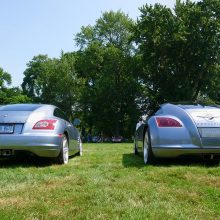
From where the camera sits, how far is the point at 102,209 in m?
4.29

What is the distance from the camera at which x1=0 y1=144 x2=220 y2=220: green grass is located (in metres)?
4.18

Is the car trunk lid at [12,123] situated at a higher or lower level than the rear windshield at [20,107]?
lower

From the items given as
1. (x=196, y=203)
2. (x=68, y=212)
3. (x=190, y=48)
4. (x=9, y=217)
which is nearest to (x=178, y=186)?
(x=196, y=203)

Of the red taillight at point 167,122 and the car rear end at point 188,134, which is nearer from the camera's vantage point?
the car rear end at point 188,134

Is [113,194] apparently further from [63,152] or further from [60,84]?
[60,84]

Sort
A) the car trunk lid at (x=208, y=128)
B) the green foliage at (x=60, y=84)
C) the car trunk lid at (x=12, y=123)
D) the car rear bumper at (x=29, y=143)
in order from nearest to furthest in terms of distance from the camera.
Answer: the car trunk lid at (x=208, y=128), the car rear bumper at (x=29, y=143), the car trunk lid at (x=12, y=123), the green foliage at (x=60, y=84)

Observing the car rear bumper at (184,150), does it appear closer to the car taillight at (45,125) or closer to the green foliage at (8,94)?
the car taillight at (45,125)

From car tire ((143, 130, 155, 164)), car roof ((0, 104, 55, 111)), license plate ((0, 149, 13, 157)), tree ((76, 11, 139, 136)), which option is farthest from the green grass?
tree ((76, 11, 139, 136))

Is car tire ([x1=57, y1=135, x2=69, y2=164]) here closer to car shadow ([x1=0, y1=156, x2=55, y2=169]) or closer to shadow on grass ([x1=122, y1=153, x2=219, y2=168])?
car shadow ([x1=0, y1=156, x2=55, y2=169])

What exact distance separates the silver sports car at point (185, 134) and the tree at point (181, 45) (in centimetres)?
3416

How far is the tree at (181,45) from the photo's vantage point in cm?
4206

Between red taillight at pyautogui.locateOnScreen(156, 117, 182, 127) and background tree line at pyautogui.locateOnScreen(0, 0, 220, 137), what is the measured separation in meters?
30.7

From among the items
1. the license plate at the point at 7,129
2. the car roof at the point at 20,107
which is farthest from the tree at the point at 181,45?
the license plate at the point at 7,129

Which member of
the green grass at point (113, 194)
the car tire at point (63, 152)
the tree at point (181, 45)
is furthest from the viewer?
the tree at point (181, 45)
